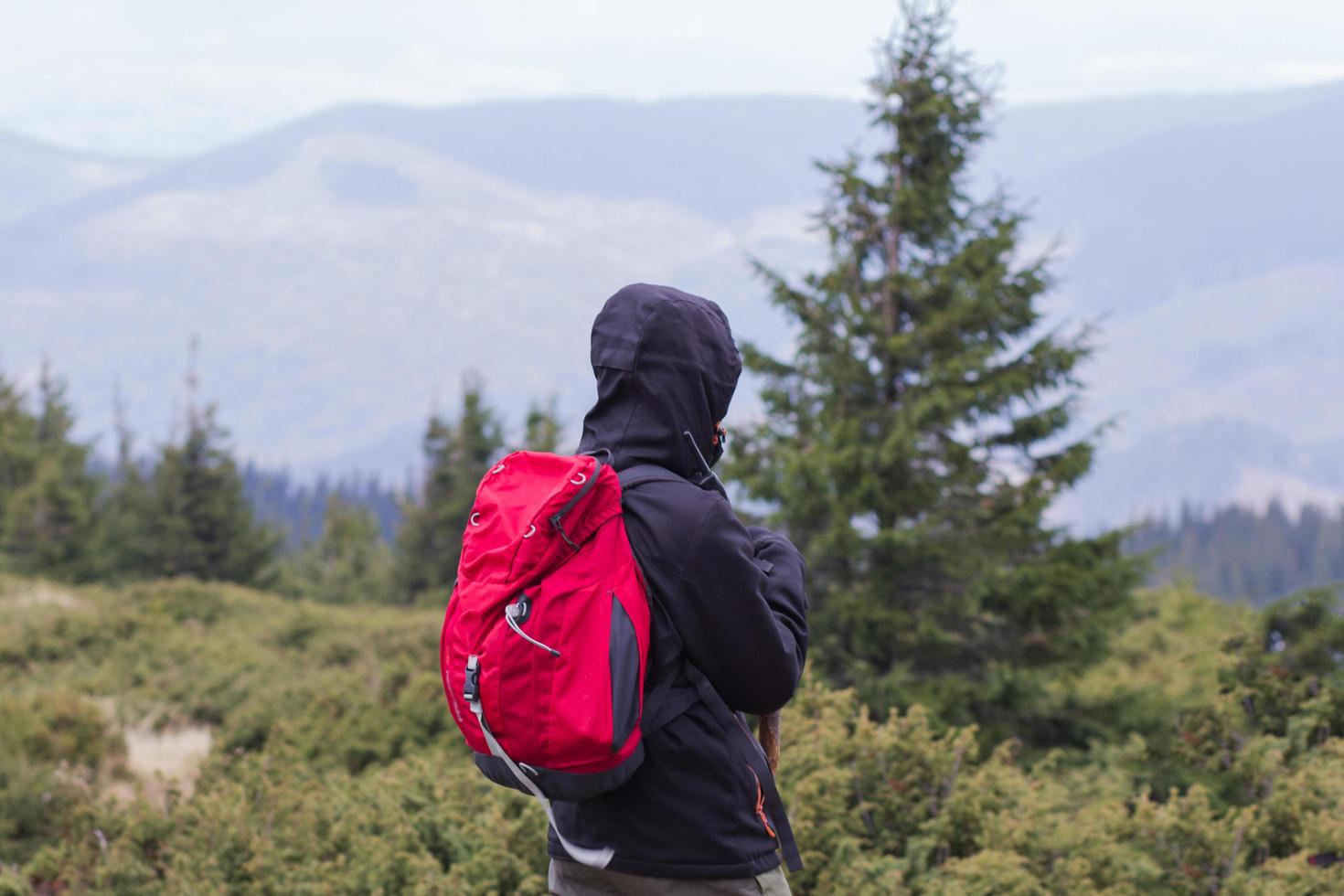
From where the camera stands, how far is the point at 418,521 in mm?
30078

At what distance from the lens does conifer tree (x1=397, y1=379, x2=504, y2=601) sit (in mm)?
29719

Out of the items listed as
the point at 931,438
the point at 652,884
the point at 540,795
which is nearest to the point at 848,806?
the point at 652,884

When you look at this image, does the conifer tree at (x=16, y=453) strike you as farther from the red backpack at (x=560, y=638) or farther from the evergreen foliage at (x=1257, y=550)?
the evergreen foliage at (x=1257, y=550)

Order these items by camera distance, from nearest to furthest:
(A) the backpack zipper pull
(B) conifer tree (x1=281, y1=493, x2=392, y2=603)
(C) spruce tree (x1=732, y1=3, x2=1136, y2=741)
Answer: (A) the backpack zipper pull < (C) spruce tree (x1=732, y1=3, x2=1136, y2=741) < (B) conifer tree (x1=281, y1=493, x2=392, y2=603)

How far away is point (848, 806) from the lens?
4816mm

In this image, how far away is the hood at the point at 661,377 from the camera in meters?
2.31

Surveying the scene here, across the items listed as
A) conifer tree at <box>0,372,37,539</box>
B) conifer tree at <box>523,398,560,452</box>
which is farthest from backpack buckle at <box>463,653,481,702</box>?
conifer tree at <box>0,372,37,539</box>

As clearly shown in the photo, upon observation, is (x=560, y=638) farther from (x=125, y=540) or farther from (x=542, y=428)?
(x=125, y=540)

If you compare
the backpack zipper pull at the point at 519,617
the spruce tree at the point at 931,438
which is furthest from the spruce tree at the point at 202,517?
the backpack zipper pull at the point at 519,617

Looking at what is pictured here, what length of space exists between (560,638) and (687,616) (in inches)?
10.6

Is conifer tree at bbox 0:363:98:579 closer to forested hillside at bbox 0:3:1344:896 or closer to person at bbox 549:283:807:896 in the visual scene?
forested hillside at bbox 0:3:1344:896

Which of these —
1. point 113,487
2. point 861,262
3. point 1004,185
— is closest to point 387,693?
point 861,262

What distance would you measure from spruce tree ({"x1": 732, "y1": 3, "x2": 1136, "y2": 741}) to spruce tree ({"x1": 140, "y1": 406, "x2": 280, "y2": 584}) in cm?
2339

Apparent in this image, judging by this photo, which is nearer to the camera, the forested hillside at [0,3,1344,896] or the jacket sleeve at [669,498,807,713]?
the jacket sleeve at [669,498,807,713]
